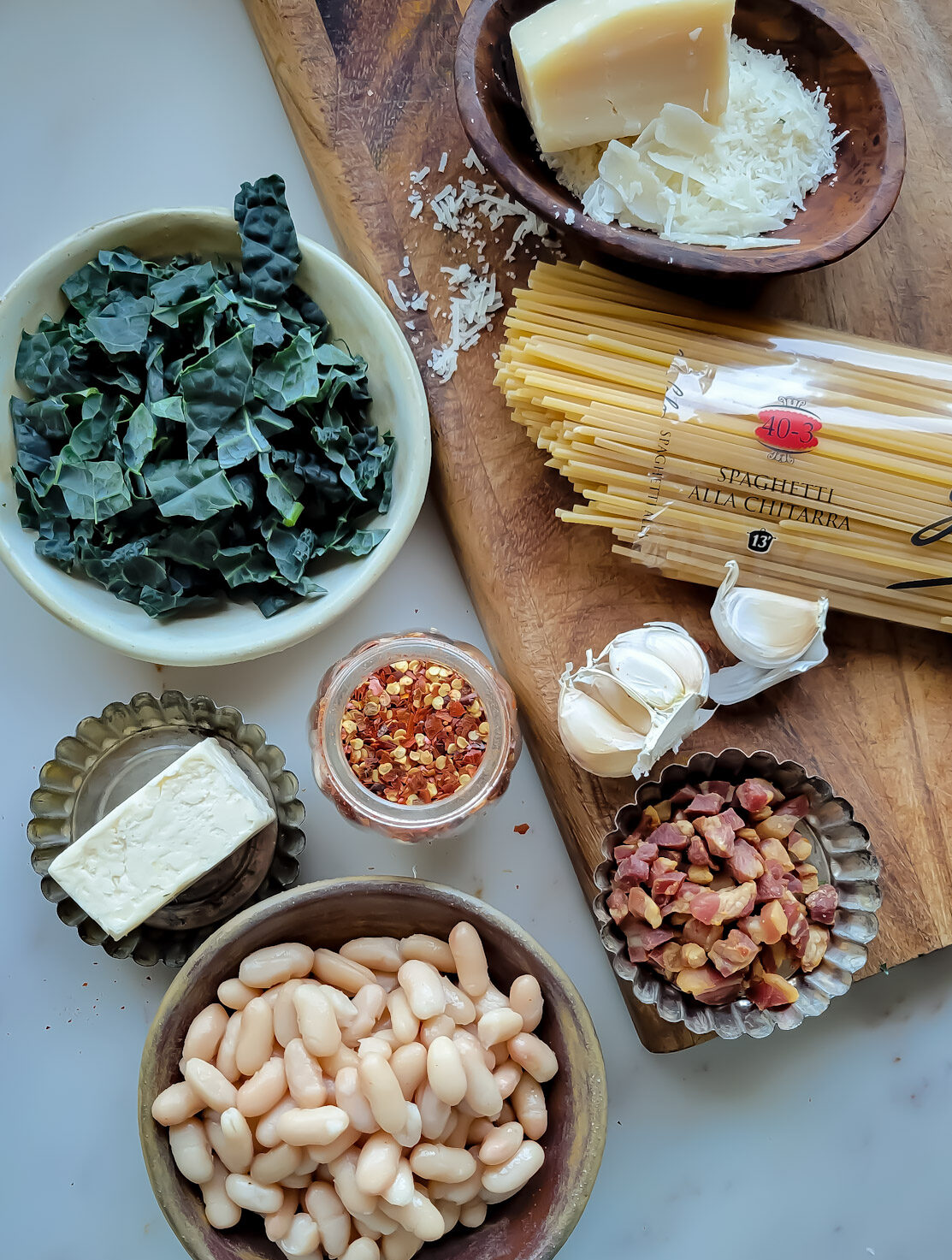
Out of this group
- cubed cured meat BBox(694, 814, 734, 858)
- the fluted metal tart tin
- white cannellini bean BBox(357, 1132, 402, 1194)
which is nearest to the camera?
white cannellini bean BBox(357, 1132, 402, 1194)

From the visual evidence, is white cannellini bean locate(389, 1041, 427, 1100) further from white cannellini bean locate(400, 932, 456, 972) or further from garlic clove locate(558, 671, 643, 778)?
garlic clove locate(558, 671, 643, 778)

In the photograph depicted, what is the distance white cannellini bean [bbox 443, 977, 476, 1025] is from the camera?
3.93ft

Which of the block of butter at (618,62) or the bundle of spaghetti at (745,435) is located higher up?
the block of butter at (618,62)

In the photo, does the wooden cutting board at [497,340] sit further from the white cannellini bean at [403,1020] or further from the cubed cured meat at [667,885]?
the white cannellini bean at [403,1020]

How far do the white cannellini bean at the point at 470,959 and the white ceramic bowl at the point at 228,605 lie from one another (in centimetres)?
44

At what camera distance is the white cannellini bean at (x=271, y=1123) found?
3.74ft

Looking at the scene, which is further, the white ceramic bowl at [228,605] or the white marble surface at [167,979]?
the white marble surface at [167,979]

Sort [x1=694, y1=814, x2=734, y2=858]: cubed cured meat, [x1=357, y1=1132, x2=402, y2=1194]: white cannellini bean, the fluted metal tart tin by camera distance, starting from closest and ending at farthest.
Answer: [x1=357, y1=1132, x2=402, y2=1194]: white cannellini bean < [x1=694, y1=814, x2=734, y2=858]: cubed cured meat < the fluted metal tart tin

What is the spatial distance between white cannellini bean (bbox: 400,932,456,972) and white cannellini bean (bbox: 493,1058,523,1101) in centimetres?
14

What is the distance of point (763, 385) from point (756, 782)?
527mm

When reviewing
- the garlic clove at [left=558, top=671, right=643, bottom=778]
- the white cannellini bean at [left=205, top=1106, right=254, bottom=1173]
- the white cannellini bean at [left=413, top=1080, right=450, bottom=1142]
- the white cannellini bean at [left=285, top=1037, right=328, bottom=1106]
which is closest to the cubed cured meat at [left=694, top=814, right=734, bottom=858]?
the garlic clove at [left=558, top=671, right=643, bottom=778]

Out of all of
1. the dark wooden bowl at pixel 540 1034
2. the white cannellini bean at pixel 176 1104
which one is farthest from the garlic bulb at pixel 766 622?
the white cannellini bean at pixel 176 1104

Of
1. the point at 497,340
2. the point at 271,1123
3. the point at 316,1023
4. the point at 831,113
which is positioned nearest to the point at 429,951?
the point at 316,1023

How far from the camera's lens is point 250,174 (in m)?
1.49
